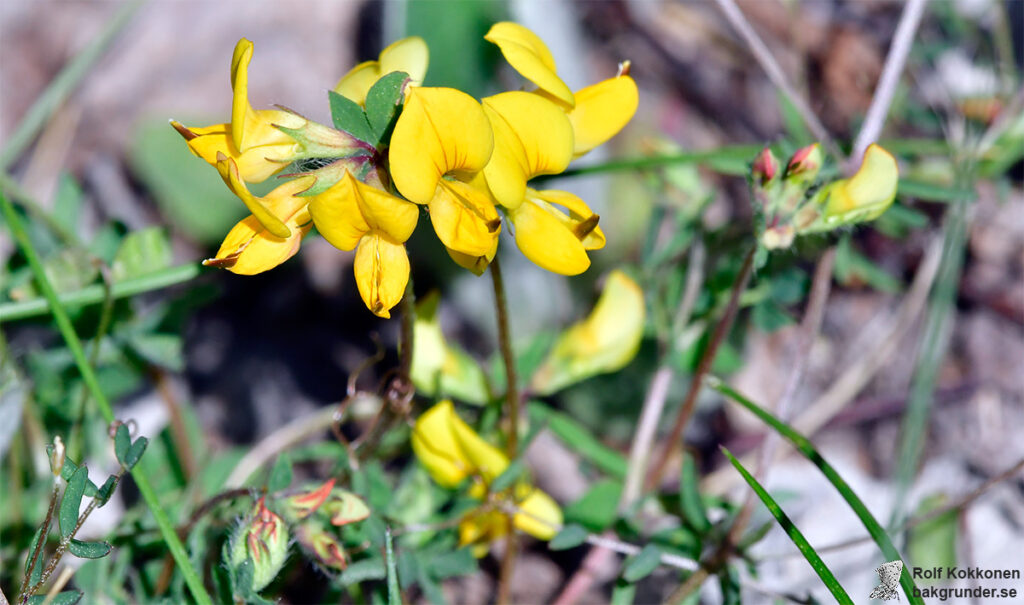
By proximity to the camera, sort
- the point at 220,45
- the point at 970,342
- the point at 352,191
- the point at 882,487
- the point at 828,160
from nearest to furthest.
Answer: the point at 352,191, the point at 828,160, the point at 882,487, the point at 970,342, the point at 220,45

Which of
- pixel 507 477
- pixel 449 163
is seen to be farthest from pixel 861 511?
pixel 449 163

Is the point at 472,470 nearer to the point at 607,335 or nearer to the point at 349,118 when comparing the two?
the point at 607,335

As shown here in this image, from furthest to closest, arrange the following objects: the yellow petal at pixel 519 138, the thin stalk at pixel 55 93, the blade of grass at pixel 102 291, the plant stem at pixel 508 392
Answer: the thin stalk at pixel 55 93 → the blade of grass at pixel 102 291 → the plant stem at pixel 508 392 → the yellow petal at pixel 519 138

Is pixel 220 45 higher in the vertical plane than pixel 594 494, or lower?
higher

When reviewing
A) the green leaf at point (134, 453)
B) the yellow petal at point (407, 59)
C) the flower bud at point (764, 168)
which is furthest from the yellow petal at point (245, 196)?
the flower bud at point (764, 168)

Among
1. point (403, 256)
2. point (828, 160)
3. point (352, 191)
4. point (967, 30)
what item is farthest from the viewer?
point (967, 30)

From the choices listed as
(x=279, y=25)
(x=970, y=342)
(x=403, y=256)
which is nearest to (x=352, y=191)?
(x=403, y=256)

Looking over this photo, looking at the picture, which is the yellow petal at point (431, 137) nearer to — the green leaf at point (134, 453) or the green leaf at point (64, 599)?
the green leaf at point (134, 453)

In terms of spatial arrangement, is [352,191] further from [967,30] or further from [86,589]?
[967,30]
